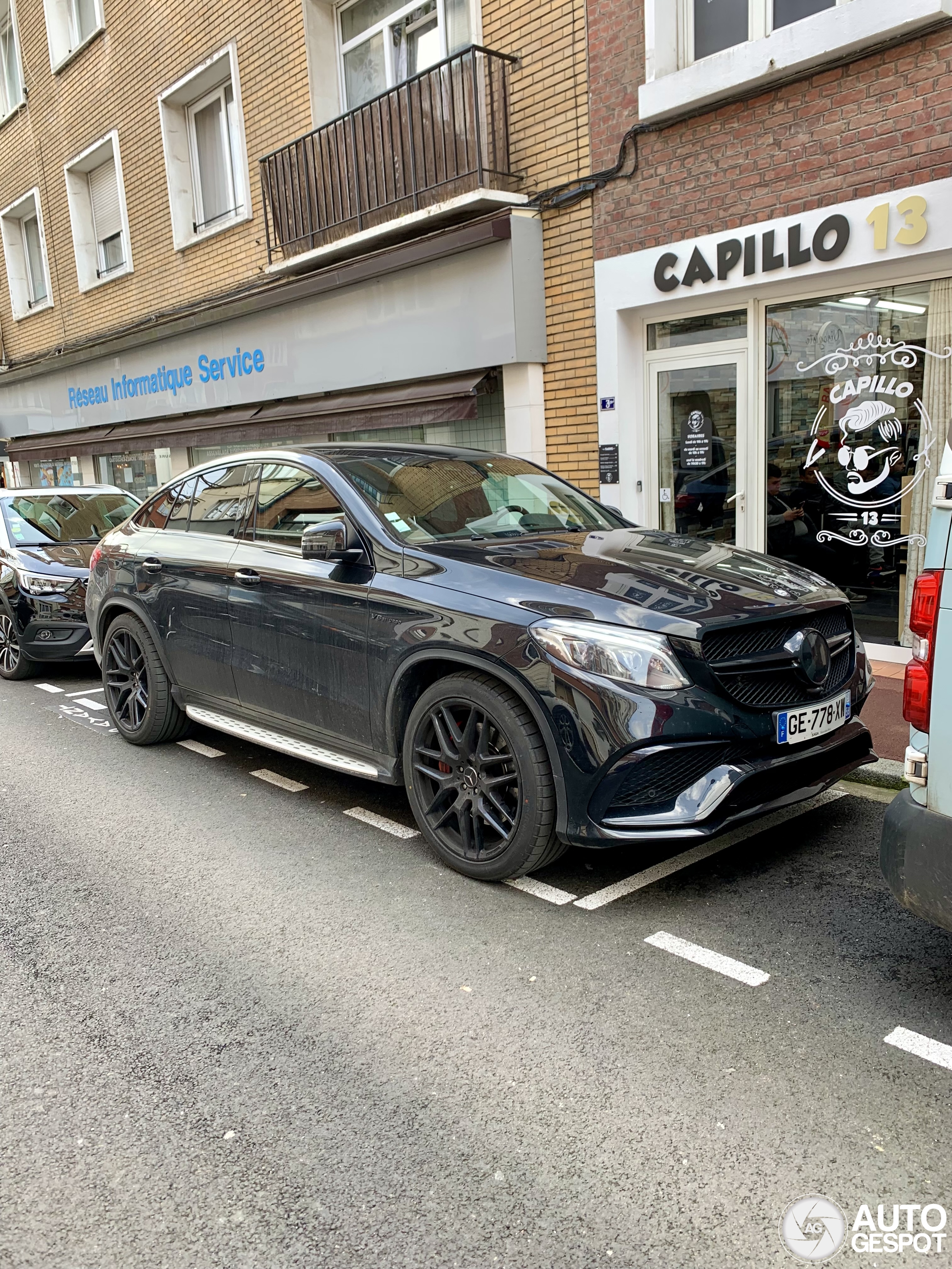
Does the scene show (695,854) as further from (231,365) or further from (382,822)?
(231,365)

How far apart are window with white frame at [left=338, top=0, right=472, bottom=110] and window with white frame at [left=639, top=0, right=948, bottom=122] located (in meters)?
2.61

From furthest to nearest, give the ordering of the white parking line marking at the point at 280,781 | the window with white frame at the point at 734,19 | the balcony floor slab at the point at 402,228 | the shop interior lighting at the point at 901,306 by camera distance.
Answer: the balcony floor slab at the point at 402,228 → the window with white frame at the point at 734,19 → the shop interior lighting at the point at 901,306 → the white parking line marking at the point at 280,781

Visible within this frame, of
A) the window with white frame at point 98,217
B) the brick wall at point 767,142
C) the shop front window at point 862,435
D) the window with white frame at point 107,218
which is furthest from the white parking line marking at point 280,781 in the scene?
the window with white frame at point 107,218

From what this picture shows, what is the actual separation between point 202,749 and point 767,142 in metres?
5.85

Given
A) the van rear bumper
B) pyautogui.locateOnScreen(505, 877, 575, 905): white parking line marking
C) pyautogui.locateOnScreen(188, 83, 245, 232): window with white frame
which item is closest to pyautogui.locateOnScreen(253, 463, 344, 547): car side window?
pyautogui.locateOnScreen(505, 877, 575, 905): white parking line marking

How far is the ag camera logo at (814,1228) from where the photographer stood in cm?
206

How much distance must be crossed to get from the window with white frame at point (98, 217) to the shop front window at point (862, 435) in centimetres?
1186

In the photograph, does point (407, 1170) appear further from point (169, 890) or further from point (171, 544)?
point (171, 544)

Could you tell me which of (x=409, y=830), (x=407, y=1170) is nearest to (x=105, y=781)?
(x=409, y=830)

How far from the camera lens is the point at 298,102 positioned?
37.0 feet

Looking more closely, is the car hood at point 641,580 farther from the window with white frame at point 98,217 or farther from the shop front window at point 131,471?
the window with white frame at point 98,217

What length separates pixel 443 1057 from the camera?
280 centimetres

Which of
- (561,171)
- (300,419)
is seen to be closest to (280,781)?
(561,171)

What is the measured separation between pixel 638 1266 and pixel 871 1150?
0.69m
